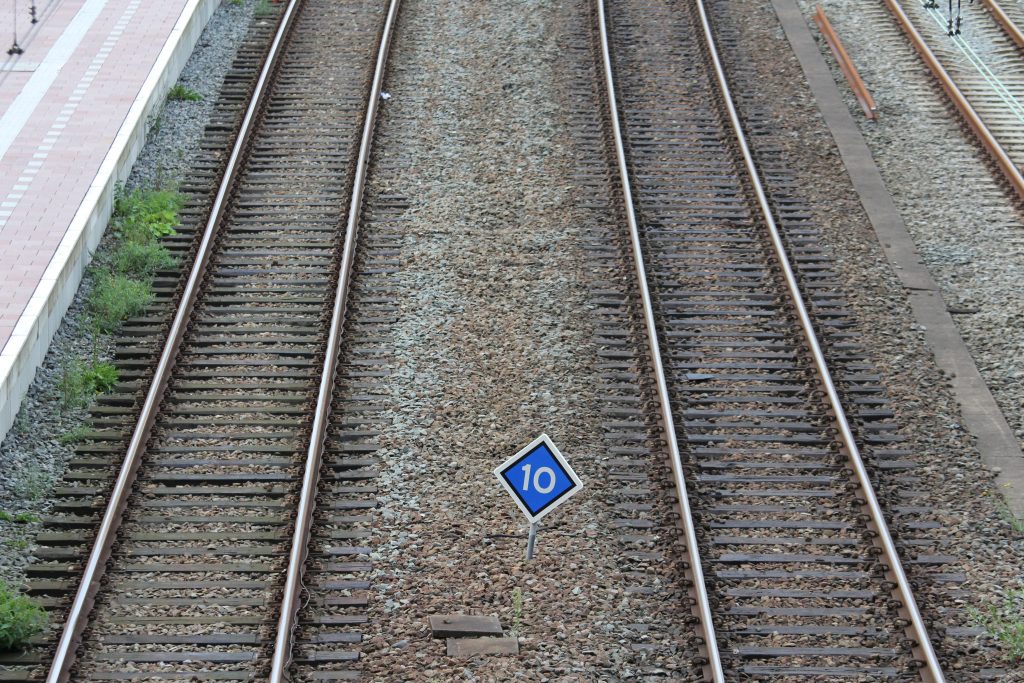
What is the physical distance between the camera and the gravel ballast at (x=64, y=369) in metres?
9.70

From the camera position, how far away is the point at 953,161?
15352 mm

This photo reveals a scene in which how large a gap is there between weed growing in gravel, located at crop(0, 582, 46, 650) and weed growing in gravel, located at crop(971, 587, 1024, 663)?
6.24 metres

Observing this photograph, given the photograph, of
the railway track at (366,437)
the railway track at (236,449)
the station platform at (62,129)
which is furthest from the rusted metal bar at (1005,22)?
the station platform at (62,129)

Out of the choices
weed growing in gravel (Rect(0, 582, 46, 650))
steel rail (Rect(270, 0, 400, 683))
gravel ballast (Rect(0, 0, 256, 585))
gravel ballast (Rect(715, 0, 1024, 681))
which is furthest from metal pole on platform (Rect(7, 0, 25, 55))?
weed growing in gravel (Rect(0, 582, 46, 650))

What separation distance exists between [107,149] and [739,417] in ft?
25.7

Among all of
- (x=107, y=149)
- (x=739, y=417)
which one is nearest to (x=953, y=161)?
(x=739, y=417)

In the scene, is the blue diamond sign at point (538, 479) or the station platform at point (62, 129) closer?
the blue diamond sign at point (538, 479)

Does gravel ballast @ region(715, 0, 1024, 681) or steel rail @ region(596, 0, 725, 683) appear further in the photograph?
gravel ballast @ region(715, 0, 1024, 681)

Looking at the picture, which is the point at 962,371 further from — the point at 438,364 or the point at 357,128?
the point at 357,128

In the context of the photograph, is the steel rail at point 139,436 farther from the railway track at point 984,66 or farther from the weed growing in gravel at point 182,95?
the railway track at point 984,66

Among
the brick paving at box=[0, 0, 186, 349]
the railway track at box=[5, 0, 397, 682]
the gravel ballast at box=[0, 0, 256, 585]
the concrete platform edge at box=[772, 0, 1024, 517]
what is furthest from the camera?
the brick paving at box=[0, 0, 186, 349]

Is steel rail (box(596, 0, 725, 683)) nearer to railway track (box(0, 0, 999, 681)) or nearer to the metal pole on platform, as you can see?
railway track (box(0, 0, 999, 681))

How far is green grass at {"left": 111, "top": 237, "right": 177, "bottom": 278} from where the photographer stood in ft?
41.8

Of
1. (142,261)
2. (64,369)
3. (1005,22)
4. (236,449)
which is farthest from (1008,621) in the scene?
(1005,22)
